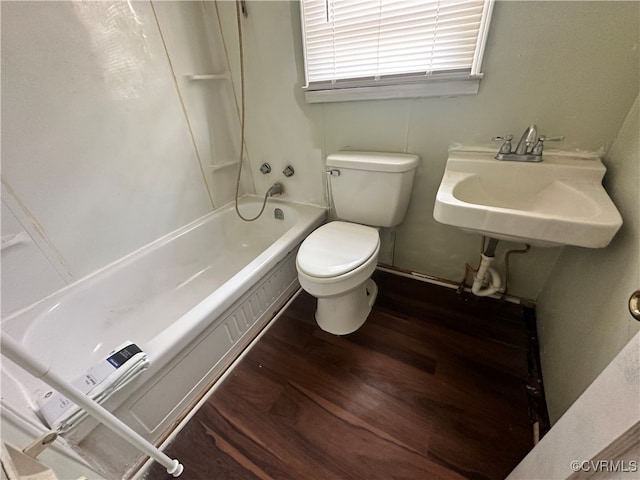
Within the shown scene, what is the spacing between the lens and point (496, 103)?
3.24 feet

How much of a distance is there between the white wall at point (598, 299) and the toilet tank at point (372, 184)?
655 mm

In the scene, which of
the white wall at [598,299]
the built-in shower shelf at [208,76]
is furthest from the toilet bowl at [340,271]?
the built-in shower shelf at [208,76]

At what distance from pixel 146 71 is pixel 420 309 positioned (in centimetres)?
184

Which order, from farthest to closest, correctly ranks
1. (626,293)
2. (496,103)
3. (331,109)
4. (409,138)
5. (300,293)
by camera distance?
(300,293), (331,109), (409,138), (496,103), (626,293)

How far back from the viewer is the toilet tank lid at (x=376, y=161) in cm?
112

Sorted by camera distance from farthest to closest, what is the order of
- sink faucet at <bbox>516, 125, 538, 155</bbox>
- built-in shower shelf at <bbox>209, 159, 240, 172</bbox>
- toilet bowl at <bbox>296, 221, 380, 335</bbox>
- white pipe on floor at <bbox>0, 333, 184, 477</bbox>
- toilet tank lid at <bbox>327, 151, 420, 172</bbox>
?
built-in shower shelf at <bbox>209, 159, 240, 172</bbox>
toilet tank lid at <bbox>327, 151, 420, 172</bbox>
toilet bowl at <bbox>296, 221, 380, 335</bbox>
sink faucet at <bbox>516, 125, 538, 155</bbox>
white pipe on floor at <bbox>0, 333, 184, 477</bbox>

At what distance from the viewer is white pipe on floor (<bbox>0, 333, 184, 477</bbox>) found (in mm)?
420

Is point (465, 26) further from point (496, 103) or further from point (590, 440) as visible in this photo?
point (590, 440)

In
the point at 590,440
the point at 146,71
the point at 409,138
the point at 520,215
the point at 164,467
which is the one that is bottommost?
the point at 164,467

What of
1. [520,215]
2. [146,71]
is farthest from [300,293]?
[146,71]

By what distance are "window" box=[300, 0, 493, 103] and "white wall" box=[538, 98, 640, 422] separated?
0.55 meters

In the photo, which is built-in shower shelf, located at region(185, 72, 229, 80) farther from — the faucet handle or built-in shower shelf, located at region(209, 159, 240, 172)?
the faucet handle

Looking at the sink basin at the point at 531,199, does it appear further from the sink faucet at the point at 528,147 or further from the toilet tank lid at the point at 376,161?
the toilet tank lid at the point at 376,161

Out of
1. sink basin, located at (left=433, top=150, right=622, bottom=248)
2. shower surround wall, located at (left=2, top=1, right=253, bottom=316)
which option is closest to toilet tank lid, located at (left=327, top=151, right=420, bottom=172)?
sink basin, located at (left=433, top=150, right=622, bottom=248)
